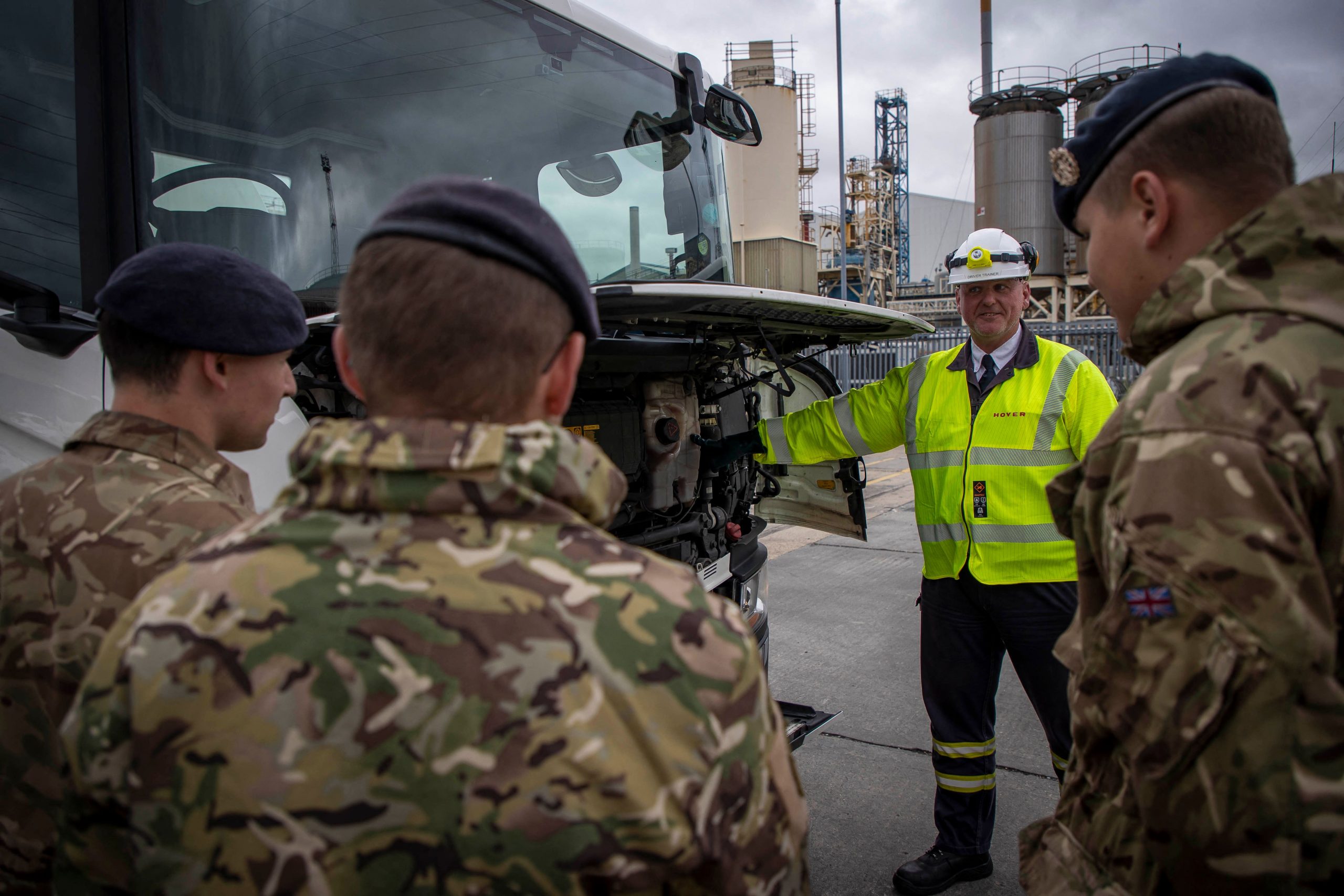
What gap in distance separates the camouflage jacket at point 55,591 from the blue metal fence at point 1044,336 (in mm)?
13524

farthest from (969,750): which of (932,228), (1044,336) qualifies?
(932,228)

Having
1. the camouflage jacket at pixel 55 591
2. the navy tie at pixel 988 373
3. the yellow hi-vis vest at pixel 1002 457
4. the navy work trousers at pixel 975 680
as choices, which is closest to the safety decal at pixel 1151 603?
the camouflage jacket at pixel 55 591

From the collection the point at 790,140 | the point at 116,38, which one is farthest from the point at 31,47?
the point at 790,140

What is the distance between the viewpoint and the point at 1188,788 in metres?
1.05

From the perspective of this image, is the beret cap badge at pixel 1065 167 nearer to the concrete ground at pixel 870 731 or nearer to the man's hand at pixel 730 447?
the concrete ground at pixel 870 731

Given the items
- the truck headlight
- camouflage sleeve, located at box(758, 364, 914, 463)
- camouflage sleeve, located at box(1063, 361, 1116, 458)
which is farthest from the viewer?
the truck headlight

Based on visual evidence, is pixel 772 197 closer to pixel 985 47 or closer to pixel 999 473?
pixel 985 47

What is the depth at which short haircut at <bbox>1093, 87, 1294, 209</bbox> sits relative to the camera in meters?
1.15

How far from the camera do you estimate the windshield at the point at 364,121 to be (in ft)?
7.23

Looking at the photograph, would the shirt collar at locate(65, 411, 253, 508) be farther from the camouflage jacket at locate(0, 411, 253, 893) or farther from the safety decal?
the safety decal

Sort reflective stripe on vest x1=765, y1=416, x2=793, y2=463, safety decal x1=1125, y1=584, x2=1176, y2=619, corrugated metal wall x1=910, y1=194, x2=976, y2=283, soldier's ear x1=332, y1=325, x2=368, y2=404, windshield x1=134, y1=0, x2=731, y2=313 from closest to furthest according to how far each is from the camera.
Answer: soldier's ear x1=332, y1=325, x2=368, y2=404 → safety decal x1=1125, y1=584, x2=1176, y2=619 → windshield x1=134, y1=0, x2=731, y2=313 → reflective stripe on vest x1=765, y1=416, x2=793, y2=463 → corrugated metal wall x1=910, y1=194, x2=976, y2=283

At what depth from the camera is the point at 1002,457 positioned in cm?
278

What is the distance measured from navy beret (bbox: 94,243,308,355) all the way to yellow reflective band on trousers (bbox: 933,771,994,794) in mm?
2498

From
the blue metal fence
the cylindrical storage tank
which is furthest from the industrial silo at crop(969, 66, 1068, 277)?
the blue metal fence
